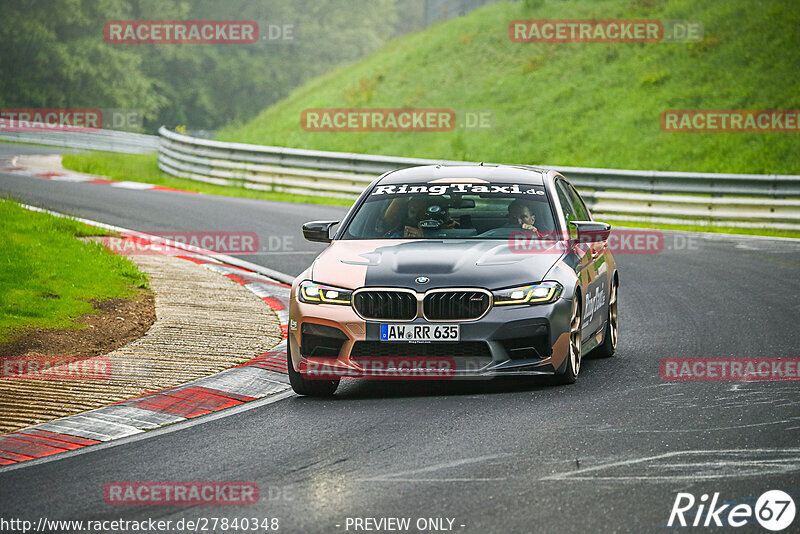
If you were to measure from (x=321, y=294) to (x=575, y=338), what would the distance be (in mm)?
1907

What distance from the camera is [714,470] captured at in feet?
20.7

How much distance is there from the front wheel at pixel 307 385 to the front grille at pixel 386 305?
2.20 feet

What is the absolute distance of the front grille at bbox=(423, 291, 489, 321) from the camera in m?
8.12

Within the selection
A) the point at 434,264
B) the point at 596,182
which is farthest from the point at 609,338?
the point at 596,182

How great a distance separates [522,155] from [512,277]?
21500 millimetres

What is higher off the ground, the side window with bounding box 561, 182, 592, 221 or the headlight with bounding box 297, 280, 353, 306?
the side window with bounding box 561, 182, 592, 221

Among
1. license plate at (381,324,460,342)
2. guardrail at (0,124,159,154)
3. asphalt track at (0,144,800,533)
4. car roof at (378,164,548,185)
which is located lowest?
asphalt track at (0,144,800,533)

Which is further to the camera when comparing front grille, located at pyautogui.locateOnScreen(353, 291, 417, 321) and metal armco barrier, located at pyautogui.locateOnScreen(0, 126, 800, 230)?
metal armco barrier, located at pyautogui.locateOnScreen(0, 126, 800, 230)

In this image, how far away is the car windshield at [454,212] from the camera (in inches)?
368

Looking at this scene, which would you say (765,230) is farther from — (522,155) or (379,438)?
(379,438)

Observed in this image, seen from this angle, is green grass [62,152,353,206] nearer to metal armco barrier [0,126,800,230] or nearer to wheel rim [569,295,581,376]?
metal armco barrier [0,126,800,230]

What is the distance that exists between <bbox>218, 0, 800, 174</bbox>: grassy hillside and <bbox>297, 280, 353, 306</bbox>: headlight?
18.7m

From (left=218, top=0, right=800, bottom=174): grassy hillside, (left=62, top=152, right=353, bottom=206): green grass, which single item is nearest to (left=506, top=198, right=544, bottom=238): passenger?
(left=62, top=152, right=353, bottom=206): green grass

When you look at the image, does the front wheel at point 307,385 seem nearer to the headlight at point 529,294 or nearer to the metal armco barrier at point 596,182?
the headlight at point 529,294
